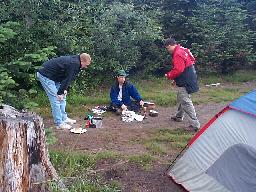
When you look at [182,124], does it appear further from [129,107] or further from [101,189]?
[101,189]

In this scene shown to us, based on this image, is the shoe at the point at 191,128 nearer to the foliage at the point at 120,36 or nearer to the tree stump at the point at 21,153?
the foliage at the point at 120,36

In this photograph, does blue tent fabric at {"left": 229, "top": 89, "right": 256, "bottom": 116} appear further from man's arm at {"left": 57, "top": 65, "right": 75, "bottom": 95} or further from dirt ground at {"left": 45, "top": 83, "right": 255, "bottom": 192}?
man's arm at {"left": 57, "top": 65, "right": 75, "bottom": 95}

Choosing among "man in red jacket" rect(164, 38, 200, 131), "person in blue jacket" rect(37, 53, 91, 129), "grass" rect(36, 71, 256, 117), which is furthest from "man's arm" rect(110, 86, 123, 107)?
"man in red jacket" rect(164, 38, 200, 131)

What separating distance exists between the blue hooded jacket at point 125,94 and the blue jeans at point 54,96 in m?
1.55

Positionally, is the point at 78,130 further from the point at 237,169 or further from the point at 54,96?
the point at 237,169

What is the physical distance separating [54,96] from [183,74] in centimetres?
248

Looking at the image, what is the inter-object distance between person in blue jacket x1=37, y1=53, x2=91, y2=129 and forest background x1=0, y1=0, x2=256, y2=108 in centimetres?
102

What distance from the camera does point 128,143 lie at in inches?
292

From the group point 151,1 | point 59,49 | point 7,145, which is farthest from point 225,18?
point 7,145

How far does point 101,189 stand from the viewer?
17.6 ft

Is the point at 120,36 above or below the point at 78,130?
above

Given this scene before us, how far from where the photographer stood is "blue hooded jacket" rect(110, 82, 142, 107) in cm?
917

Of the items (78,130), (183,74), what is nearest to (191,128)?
(183,74)

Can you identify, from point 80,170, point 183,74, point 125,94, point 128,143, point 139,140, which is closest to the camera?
point 80,170
